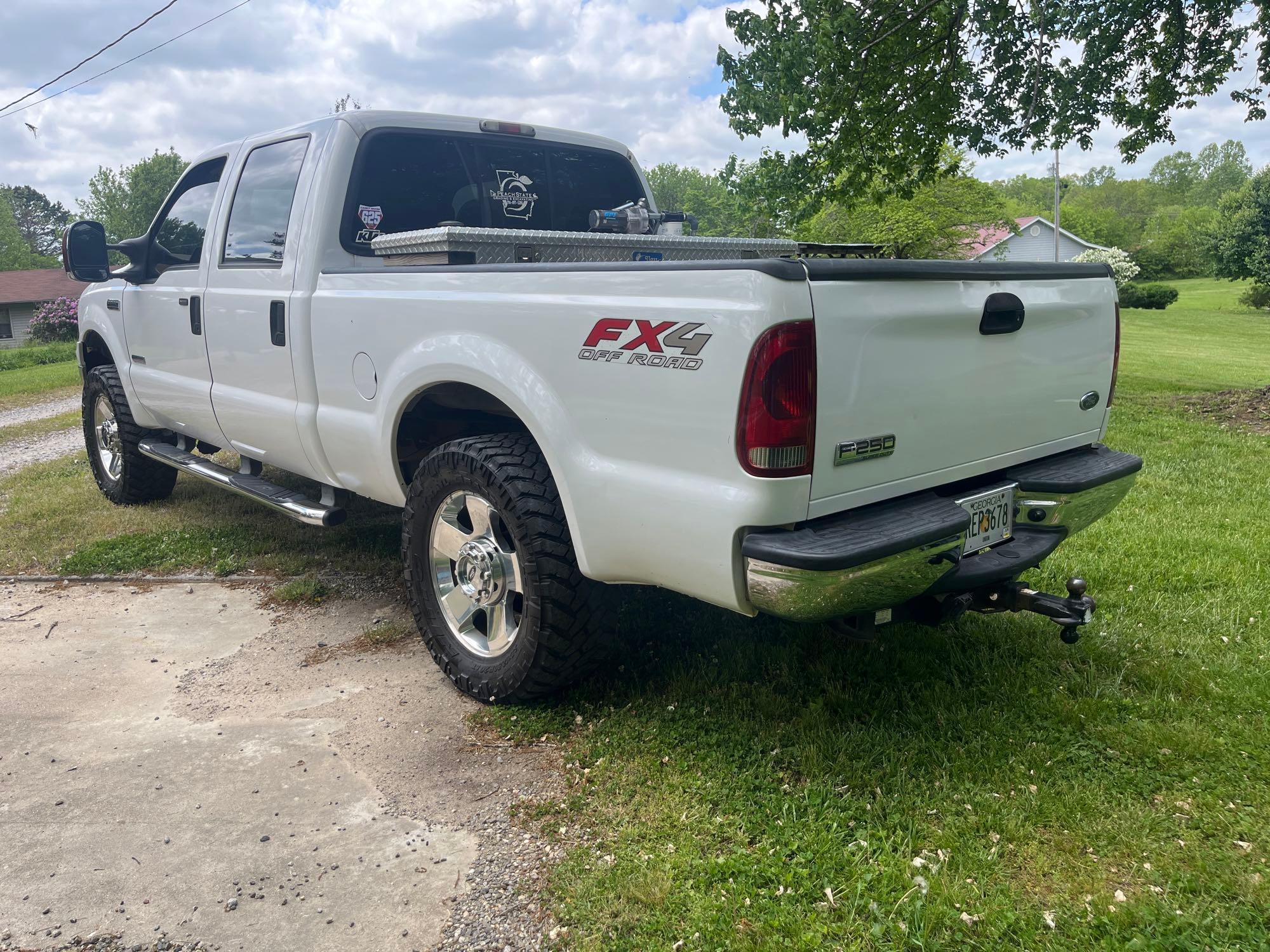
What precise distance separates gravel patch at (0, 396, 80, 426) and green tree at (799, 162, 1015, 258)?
24.8 metres

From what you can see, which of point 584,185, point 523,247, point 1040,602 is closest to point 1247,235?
point 584,185

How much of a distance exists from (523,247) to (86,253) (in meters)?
3.17

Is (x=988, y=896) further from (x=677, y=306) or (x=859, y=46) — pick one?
(x=859, y=46)

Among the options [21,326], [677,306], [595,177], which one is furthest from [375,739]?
[21,326]

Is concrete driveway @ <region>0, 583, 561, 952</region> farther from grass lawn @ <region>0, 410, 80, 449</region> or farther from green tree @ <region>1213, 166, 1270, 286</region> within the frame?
green tree @ <region>1213, 166, 1270, 286</region>

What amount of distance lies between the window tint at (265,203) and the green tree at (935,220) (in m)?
29.9

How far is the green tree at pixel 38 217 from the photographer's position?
10481 cm

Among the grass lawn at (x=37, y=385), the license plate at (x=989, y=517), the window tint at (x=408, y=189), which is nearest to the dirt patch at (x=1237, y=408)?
the license plate at (x=989, y=517)

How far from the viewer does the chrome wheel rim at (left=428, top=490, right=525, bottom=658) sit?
3.33 metres

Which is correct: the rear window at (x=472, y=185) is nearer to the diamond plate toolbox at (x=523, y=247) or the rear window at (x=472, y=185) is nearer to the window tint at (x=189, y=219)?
the diamond plate toolbox at (x=523, y=247)

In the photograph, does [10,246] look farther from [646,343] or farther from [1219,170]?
[1219,170]

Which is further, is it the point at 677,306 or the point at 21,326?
the point at 21,326

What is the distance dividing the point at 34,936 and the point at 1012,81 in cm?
1147

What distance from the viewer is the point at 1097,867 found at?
8.21 ft
